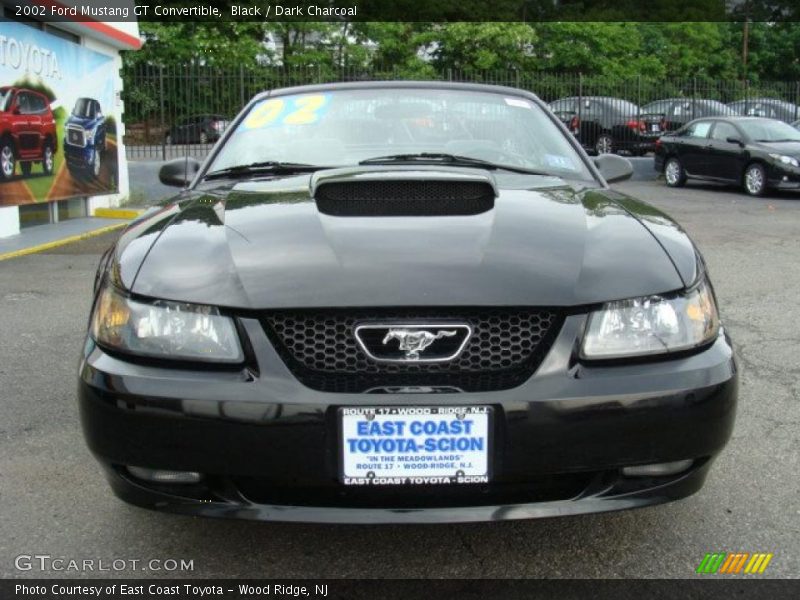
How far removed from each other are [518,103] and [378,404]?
2.21 m

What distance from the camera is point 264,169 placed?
3307 millimetres

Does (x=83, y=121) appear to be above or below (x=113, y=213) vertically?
above

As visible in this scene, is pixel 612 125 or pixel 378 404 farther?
pixel 612 125

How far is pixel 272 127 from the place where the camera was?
3594mm

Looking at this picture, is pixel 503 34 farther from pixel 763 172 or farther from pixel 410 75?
pixel 763 172

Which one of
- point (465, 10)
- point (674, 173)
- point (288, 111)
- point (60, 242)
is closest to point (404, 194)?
point (288, 111)

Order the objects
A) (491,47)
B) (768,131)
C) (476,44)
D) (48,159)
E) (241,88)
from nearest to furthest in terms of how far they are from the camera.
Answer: (48,159), (768,131), (241,88), (476,44), (491,47)

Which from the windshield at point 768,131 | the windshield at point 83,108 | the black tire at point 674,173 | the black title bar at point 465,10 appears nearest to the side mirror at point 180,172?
the windshield at point 83,108

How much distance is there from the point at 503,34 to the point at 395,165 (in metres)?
41.6

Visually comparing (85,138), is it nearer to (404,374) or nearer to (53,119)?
(53,119)

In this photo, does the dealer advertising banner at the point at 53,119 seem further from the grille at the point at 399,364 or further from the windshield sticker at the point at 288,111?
the grille at the point at 399,364

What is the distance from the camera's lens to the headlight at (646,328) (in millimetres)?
2150

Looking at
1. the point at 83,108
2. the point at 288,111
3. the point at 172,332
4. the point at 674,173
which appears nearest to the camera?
the point at 172,332

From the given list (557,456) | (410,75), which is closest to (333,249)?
(557,456)
